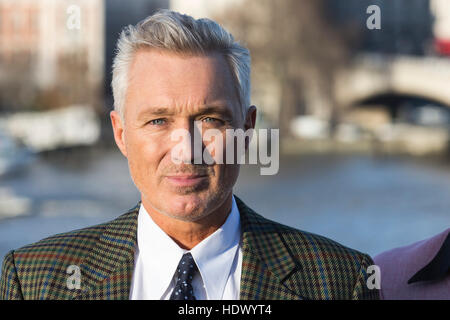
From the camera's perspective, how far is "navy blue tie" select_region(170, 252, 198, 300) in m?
1.05

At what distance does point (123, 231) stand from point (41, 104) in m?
20.0

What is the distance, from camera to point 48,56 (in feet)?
79.0

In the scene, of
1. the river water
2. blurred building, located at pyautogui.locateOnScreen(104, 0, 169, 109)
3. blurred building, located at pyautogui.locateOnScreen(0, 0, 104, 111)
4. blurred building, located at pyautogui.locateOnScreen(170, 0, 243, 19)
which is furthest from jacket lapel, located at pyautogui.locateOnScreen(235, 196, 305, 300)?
blurred building, located at pyautogui.locateOnScreen(104, 0, 169, 109)

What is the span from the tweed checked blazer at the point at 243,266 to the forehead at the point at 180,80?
0.19 m

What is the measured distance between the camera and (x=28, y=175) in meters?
13.5

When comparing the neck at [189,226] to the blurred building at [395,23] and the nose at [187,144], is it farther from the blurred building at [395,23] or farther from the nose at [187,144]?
the blurred building at [395,23]

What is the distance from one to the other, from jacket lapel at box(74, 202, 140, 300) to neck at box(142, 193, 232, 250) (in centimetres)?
5

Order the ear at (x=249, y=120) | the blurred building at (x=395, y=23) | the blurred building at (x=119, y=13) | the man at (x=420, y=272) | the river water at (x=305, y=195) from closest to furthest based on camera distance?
the ear at (x=249, y=120) < the man at (x=420, y=272) < the river water at (x=305, y=195) < the blurred building at (x=395, y=23) < the blurred building at (x=119, y=13)

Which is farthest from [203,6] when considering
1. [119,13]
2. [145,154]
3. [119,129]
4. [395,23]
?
[145,154]

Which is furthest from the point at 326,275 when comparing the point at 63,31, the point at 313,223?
the point at 63,31

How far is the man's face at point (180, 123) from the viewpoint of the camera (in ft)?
3.37

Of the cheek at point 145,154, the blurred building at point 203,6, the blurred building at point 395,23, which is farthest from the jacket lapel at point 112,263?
the blurred building at point 395,23

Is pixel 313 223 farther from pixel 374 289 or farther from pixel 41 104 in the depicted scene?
pixel 41 104

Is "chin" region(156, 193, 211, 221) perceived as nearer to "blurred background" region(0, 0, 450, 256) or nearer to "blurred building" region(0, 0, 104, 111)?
"blurred background" region(0, 0, 450, 256)
